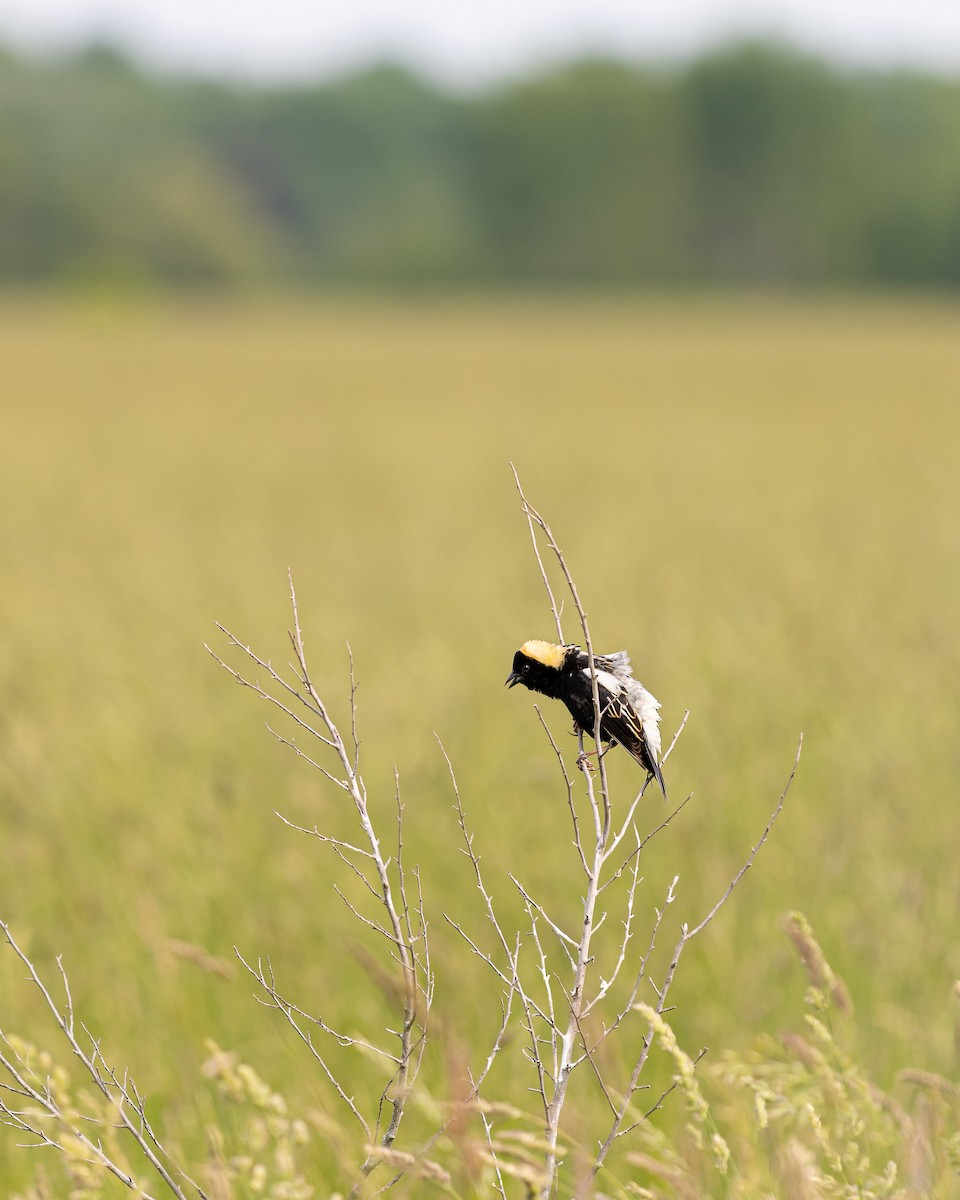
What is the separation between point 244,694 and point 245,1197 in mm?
3283

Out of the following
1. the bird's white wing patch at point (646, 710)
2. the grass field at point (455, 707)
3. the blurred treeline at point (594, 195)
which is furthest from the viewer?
the blurred treeline at point (594, 195)

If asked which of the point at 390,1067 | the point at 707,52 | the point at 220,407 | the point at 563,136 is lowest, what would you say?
the point at 220,407

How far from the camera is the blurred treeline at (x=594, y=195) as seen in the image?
87.6 meters

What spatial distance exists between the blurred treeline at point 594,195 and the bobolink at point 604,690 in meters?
74.4

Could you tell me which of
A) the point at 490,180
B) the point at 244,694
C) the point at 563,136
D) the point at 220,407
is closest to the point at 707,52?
the point at 563,136

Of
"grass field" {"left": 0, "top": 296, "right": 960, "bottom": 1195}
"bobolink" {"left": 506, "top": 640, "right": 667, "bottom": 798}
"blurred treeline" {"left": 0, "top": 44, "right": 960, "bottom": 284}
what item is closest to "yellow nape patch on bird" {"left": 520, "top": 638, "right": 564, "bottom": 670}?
"bobolink" {"left": 506, "top": 640, "right": 667, "bottom": 798}

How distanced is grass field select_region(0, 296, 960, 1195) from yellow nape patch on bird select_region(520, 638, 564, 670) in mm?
1247

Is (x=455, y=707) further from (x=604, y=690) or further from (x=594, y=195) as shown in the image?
(x=594, y=195)

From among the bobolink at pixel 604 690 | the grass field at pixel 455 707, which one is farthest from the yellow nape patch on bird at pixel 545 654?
the grass field at pixel 455 707

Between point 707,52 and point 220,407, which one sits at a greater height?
point 707,52

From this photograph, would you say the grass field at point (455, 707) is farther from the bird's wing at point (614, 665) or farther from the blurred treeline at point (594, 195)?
the blurred treeline at point (594, 195)

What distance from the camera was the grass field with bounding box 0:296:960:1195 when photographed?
2.95m

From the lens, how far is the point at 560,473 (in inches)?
475

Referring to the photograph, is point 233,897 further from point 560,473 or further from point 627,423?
point 627,423
